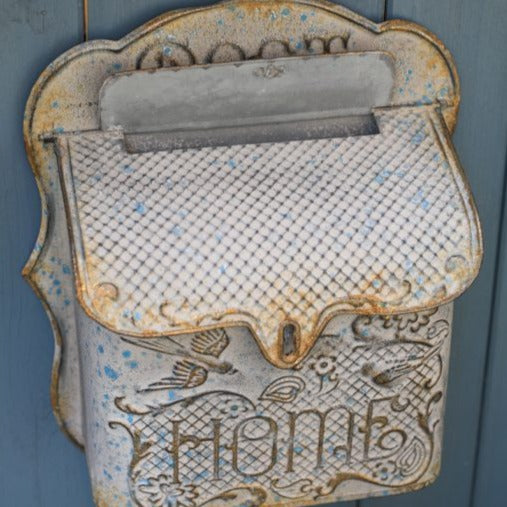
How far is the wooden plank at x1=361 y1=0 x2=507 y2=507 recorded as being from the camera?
83 cm

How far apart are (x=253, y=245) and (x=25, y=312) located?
226 millimetres

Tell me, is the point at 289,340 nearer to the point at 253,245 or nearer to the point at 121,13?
the point at 253,245

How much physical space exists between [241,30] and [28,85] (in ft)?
0.53

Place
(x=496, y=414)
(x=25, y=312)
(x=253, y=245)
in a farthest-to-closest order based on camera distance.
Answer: (x=496, y=414), (x=25, y=312), (x=253, y=245)

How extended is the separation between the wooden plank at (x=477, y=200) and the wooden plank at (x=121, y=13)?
172 millimetres

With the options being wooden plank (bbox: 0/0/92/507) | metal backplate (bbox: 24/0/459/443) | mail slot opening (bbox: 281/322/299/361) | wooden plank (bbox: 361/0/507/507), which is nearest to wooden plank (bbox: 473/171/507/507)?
wooden plank (bbox: 361/0/507/507)

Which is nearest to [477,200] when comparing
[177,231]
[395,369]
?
[395,369]

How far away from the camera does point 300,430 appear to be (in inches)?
31.2

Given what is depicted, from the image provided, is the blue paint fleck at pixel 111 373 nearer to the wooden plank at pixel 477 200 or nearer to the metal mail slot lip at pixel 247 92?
the metal mail slot lip at pixel 247 92

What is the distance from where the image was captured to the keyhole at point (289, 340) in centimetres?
72

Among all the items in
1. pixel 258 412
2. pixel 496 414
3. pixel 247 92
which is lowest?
pixel 496 414

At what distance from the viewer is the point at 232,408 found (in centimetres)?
77

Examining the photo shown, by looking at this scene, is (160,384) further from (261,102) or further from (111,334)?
(261,102)

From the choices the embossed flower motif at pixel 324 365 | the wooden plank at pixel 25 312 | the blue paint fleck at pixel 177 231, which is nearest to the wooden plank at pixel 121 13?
the wooden plank at pixel 25 312
